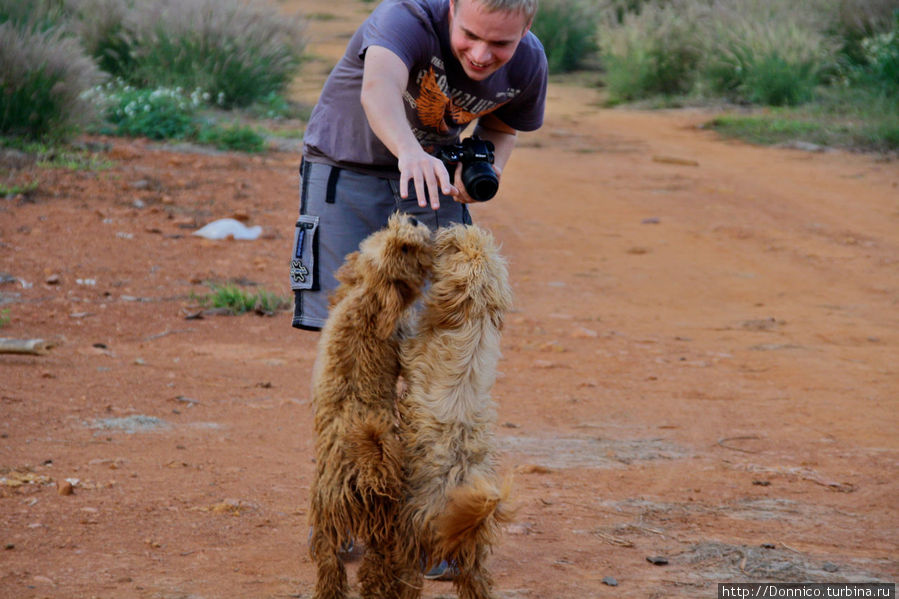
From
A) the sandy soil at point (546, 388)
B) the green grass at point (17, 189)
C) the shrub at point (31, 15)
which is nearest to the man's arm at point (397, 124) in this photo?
the sandy soil at point (546, 388)

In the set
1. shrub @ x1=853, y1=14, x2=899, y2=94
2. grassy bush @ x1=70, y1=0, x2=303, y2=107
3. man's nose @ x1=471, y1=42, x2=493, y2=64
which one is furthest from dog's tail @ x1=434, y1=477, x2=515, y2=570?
shrub @ x1=853, y1=14, x2=899, y2=94

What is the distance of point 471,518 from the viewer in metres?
2.49

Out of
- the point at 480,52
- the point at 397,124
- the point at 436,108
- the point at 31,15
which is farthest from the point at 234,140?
the point at 397,124

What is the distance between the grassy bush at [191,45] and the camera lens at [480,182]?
1239cm

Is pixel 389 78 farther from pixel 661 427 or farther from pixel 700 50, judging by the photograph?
pixel 700 50

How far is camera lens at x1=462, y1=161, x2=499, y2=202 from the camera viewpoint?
281 cm

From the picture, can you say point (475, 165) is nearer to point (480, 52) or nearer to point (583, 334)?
point (480, 52)

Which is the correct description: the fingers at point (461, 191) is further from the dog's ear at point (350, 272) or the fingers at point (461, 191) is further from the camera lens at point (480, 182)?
the dog's ear at point (350, 272)

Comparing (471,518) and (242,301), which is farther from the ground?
(471,518)

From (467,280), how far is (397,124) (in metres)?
0.49

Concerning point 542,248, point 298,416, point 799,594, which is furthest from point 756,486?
point 542,248

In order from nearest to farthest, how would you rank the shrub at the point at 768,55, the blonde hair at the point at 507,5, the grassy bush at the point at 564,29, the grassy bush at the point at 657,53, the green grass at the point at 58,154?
the blonde hair at the point at 507,5, the green grass at the point at 58,154, the shrub at the point at 768,55, the grassy bush at the point at 657,53, the grassy bush at the point at 564,29

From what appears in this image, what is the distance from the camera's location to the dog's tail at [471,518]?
8.11 ft

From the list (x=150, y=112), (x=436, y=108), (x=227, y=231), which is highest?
(x=436, y=108)
